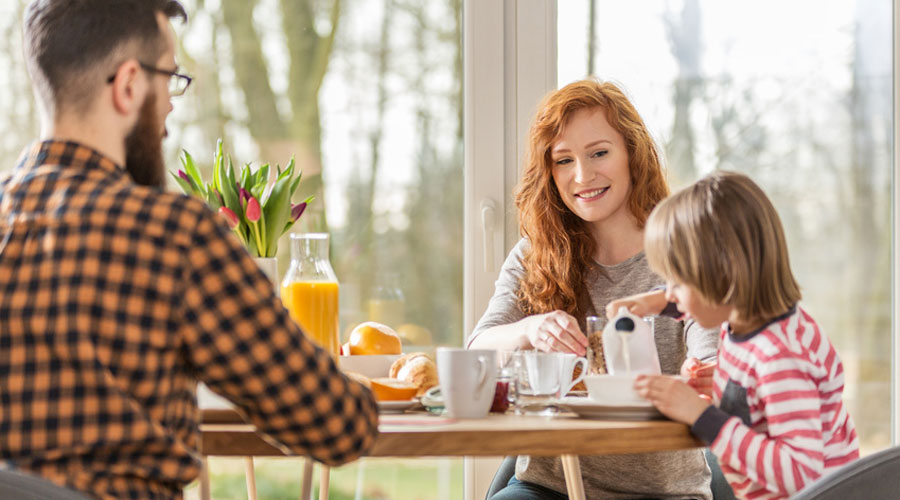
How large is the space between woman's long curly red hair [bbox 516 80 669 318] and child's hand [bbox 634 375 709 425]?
2.42 feet

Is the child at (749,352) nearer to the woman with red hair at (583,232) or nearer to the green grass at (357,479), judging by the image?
the woman with red hair at (583,232)

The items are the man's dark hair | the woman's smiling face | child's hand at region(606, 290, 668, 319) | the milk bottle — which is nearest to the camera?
the man's dark hair

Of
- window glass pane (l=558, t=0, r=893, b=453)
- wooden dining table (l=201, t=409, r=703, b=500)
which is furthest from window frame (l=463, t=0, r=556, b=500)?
wooden dining table (l=201, t=409, r=703, b=500)

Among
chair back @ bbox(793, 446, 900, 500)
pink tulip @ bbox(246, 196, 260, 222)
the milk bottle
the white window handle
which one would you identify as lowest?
chair back @ bbox(793, 446, 900, 500)

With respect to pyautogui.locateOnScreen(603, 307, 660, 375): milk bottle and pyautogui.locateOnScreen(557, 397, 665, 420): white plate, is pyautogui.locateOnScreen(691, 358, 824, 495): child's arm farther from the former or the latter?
pyautogui.locateOnScreen(603, 307, 660, 375): milk bottle

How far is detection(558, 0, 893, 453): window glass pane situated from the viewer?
281 cm

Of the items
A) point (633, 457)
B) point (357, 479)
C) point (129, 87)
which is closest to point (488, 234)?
point (357, 479)

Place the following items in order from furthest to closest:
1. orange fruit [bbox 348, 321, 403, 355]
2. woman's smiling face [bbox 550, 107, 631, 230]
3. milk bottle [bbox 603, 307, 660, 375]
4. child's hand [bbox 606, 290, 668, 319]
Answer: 1. woman's smiling face [bbox 550, 107, 631, 230]
2. orange fruit [bbox 348, 321, 403, 355]
3. child's hand [bbox 606, 290, 668, 319]
4. milk bottle [bbox 603, 307, 660, 375]

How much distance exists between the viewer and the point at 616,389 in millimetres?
1385

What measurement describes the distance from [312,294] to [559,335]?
44 centimetres

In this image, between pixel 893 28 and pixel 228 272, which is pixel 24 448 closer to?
pixel 228 272

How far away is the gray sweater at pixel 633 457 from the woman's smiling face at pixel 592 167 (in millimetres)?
129

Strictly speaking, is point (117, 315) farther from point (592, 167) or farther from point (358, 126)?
point (358, 126)

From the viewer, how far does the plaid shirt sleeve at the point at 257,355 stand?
1.02 metres
